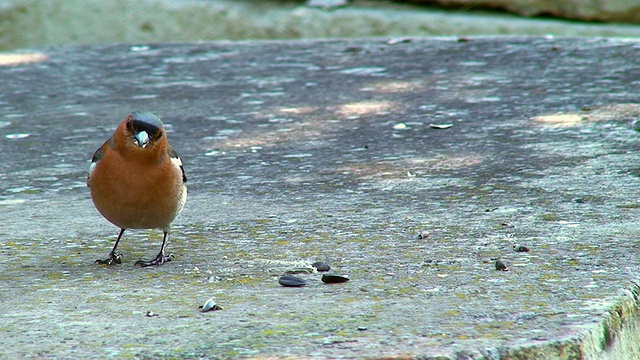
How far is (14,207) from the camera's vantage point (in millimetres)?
3602

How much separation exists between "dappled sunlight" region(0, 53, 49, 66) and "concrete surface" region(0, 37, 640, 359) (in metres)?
0.13

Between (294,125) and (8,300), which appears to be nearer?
(8,300)

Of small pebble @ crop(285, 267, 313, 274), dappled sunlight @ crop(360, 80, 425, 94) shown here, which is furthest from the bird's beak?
dappled sunlight @ crop(360, 80, 425, 94)

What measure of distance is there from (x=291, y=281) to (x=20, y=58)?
4.34m

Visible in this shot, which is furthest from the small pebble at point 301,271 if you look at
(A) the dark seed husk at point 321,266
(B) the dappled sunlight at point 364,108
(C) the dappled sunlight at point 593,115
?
(B) the dappled sunlight at point 364,108

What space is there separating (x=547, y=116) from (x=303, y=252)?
1.99 m

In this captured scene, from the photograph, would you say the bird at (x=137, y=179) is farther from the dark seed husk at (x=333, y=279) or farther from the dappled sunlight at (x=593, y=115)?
the dappled sunlight at (x=593, y=115)

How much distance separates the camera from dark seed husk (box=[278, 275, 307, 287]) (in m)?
2.71

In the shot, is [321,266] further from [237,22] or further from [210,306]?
[237,22]

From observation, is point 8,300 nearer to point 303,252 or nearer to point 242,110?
point 303,252

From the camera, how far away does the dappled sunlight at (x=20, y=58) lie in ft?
21.0

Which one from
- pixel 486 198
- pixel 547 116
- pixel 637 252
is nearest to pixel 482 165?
pixel 486 198

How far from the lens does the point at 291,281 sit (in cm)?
273

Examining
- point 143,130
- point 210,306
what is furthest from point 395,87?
point 210,306
